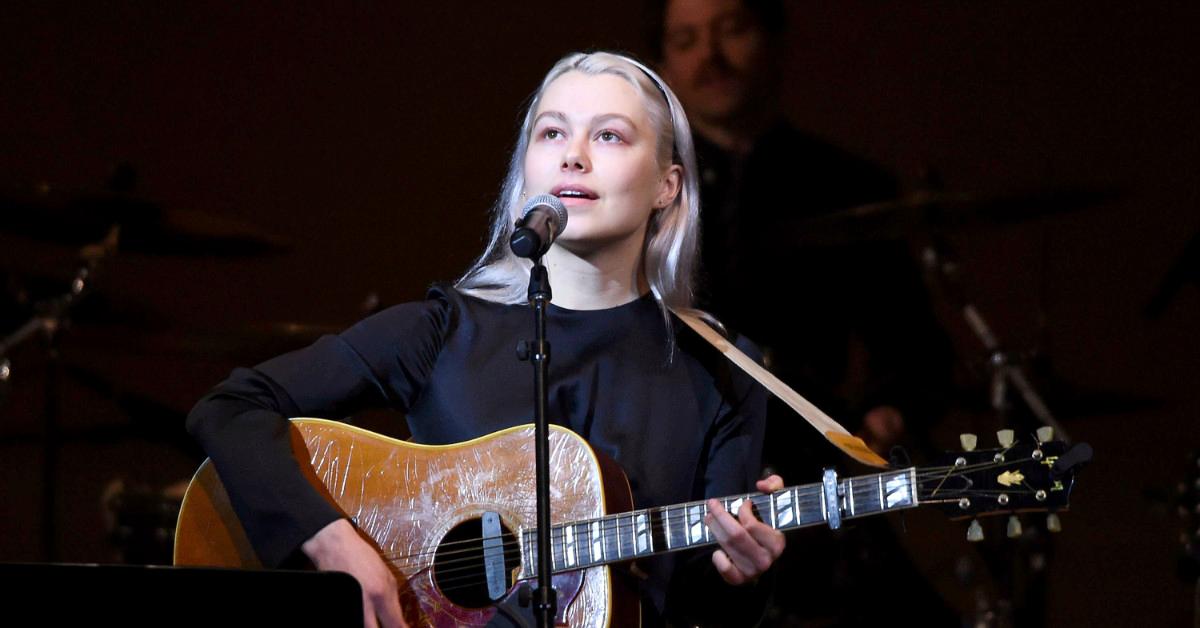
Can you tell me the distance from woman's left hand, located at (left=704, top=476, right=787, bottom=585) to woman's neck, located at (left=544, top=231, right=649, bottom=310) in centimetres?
58

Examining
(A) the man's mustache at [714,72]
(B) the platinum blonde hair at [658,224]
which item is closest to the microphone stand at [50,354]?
(B) the platinum blonde hair at [658,224]

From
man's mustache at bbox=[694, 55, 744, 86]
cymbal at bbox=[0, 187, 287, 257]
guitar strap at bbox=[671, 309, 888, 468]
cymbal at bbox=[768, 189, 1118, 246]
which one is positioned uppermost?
man's mustache at bbox=[694, 55, 744, 86]

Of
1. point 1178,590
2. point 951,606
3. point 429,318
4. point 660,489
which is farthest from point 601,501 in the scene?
point 1178,590

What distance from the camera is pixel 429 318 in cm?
253

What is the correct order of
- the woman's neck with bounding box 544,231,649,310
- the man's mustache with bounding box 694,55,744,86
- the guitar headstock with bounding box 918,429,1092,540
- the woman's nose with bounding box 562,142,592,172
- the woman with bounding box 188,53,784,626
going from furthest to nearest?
1. the man's mustache with bounding box 694,55,744,86
2. the woman's neck with bounding box 544,231,649,310
3. the woman's nose with bounding box 562,142,592,172
4. the woman with bounding box 188,53,784,626
5. the guitar headstock with bounding box 918,429,1092,540

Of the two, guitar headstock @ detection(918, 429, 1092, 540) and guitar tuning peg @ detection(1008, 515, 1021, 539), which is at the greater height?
guitar headstock @ detection(918, 429, 1092, 540)

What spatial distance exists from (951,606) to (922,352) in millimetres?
983

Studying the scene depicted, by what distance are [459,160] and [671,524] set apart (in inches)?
118

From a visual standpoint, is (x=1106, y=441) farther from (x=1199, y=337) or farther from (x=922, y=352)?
(x=922, y=352)

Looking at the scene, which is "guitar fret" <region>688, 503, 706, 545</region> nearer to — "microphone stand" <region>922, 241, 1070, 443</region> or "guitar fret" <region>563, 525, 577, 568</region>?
"guitar fret" <region>563, 525, 577, 568</region>

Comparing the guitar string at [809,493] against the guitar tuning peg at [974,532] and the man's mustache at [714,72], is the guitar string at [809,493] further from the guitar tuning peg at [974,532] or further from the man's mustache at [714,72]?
the man's mustache at [714,72]

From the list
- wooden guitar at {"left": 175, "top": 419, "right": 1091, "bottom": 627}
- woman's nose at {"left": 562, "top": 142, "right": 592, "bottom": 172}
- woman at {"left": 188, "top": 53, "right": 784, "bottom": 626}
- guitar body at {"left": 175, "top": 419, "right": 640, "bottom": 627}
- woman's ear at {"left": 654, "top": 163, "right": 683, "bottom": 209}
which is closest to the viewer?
wooden guitar at {"left": 175, "top": 419, "right": 1091, "bottom": 627}

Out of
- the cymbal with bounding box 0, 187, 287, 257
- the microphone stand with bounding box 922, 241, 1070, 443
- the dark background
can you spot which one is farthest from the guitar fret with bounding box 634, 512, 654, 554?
the cymbal with bounding box 0, 187, 287, 257

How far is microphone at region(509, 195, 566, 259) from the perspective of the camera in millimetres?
1996
